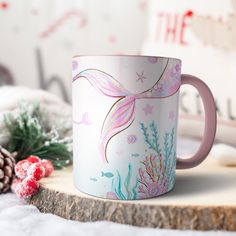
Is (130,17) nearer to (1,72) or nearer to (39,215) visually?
(1,72)

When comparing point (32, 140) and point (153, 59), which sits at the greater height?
point (153, 59)

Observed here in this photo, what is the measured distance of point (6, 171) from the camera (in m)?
0.54

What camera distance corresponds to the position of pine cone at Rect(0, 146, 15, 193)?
538 millimetres

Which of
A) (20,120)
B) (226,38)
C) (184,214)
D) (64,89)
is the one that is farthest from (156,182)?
(64,89)

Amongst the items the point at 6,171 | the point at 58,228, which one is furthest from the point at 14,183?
the point at 58,228

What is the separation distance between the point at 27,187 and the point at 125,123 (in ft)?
0.48

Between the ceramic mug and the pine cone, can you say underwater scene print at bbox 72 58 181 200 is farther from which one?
the pine cone

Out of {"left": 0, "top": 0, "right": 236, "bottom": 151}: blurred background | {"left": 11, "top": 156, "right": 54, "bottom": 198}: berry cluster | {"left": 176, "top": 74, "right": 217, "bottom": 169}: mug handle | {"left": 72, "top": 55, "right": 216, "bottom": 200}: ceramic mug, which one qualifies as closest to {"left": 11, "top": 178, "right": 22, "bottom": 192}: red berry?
{"left": 11, "top": 156, "right": 54, "bottom": 198}: berry cluster

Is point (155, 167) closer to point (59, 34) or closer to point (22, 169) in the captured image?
point (22, 169)

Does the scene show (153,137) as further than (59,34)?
No

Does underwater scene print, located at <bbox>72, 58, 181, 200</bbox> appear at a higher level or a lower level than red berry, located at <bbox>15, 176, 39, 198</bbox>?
higher

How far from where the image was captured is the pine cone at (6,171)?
0.54m

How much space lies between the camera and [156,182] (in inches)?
18.2

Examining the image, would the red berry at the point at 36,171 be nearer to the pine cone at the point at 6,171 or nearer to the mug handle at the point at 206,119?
the pine cone at the point at 6,171
